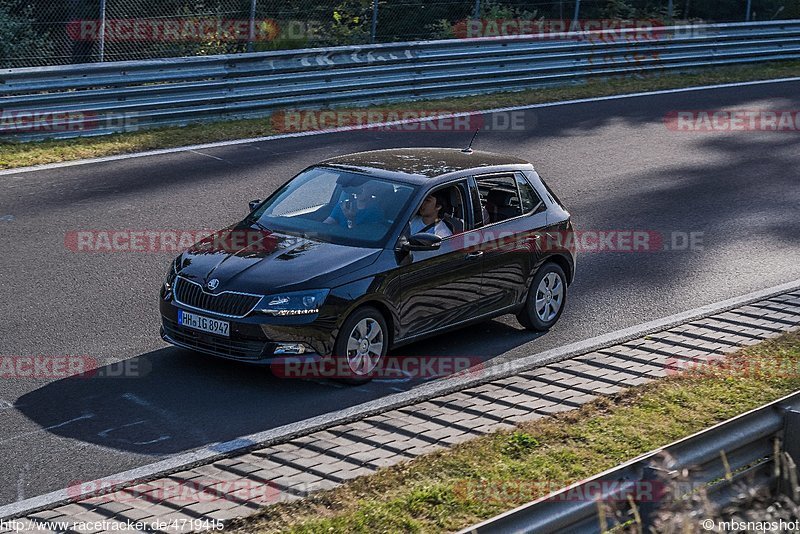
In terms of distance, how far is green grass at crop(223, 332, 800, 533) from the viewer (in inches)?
250

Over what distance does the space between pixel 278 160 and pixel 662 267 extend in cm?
581

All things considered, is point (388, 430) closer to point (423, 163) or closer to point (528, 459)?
point (528, 459)

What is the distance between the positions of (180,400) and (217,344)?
57 cm

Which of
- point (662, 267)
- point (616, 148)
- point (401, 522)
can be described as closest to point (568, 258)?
point (662, 267)

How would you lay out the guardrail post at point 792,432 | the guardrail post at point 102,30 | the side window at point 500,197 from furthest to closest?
the guardrail post at point 102,30
the side window at point 500,197
the guardrail post at point 792,432

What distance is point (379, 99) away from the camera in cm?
1944

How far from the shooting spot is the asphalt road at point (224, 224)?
7.86 m

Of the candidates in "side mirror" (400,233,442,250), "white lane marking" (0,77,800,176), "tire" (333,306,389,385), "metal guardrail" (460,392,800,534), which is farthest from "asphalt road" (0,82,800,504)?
"metal guardrail" (460,392,800,534)

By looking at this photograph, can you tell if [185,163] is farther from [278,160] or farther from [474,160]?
[474,160]

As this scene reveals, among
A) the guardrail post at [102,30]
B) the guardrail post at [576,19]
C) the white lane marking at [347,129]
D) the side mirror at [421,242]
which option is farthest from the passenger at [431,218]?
the guardrail post at [576,19]

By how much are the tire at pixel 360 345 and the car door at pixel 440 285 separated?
9.5 inches

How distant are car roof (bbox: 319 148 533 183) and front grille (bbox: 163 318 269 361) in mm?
2072

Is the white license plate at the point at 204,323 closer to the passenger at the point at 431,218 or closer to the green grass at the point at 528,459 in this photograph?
the passenger at the point at 431,218

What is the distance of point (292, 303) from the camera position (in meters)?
8.54
